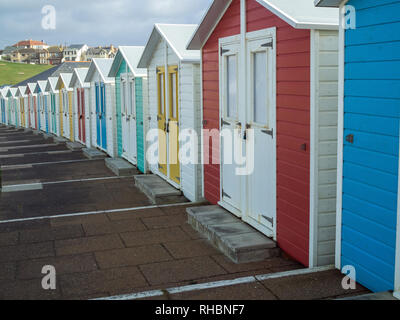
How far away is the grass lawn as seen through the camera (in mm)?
95625

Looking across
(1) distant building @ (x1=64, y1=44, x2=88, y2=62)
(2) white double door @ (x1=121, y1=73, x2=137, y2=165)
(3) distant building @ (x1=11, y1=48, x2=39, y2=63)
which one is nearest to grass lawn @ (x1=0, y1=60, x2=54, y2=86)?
(1) distant building @ (x1=64, y1=44, x2=88, y2=62)

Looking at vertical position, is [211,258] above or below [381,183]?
below

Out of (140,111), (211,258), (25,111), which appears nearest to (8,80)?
(25,111)

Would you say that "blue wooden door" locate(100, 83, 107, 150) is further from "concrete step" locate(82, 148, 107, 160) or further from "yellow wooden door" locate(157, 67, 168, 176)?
"yellow wooden door" locate(157, 67, 168, 176)

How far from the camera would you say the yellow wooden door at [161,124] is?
10.6 metres

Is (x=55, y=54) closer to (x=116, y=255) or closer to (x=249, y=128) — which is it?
(x=249, y=128)

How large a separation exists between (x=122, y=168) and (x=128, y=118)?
1646 mm

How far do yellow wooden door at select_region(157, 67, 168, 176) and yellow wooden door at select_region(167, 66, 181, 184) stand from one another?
318 mm

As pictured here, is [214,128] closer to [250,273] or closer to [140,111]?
[250,273]


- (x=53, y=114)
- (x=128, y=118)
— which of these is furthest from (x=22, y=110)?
(x=128, y=118)

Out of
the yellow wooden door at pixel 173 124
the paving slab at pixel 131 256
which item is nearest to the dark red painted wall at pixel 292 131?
the paving slab at pixel 131 256

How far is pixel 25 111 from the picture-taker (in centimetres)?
3647

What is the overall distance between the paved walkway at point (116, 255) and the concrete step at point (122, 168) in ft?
5.19

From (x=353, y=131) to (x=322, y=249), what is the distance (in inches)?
53.2
